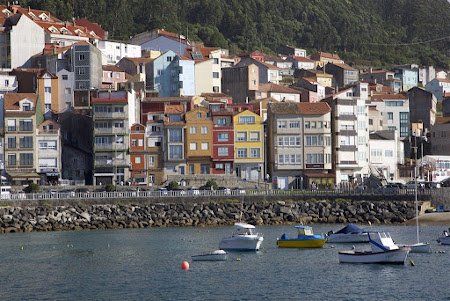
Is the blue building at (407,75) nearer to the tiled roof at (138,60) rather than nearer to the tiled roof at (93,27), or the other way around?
the tiled roof at (93,27)

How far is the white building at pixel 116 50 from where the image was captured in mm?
129875

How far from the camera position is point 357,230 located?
7094 cm

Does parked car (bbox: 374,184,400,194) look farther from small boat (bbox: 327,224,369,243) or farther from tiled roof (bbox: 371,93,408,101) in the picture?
tiled roof (bbox: 371,93,408,101)

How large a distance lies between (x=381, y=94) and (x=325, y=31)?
65.0 m

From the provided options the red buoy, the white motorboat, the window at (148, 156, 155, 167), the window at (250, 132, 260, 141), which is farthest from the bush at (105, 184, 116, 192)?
the red buoy

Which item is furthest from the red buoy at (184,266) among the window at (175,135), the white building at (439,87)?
the white building at (439,87)

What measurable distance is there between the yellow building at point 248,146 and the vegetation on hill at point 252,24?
2150 inches

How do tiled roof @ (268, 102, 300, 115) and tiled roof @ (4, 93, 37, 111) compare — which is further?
tiled roof @ (268, 102, 300, 115)

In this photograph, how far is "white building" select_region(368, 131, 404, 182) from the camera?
110 meters

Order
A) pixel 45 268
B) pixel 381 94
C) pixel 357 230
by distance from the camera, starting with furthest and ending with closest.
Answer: pixel 381 94 < pixel 357 230 < pixel 45 268

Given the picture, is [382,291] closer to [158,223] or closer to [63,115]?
[158,223]

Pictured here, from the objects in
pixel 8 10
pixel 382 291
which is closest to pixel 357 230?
pixel 382 291

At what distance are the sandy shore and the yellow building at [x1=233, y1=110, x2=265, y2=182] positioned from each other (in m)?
19.6

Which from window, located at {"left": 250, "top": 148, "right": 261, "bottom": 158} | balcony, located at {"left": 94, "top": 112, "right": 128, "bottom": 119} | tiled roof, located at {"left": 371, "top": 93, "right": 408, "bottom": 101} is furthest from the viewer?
tiled roof, located at {"left": 371, "top": 93, "right": 408, "bottom": 101}
